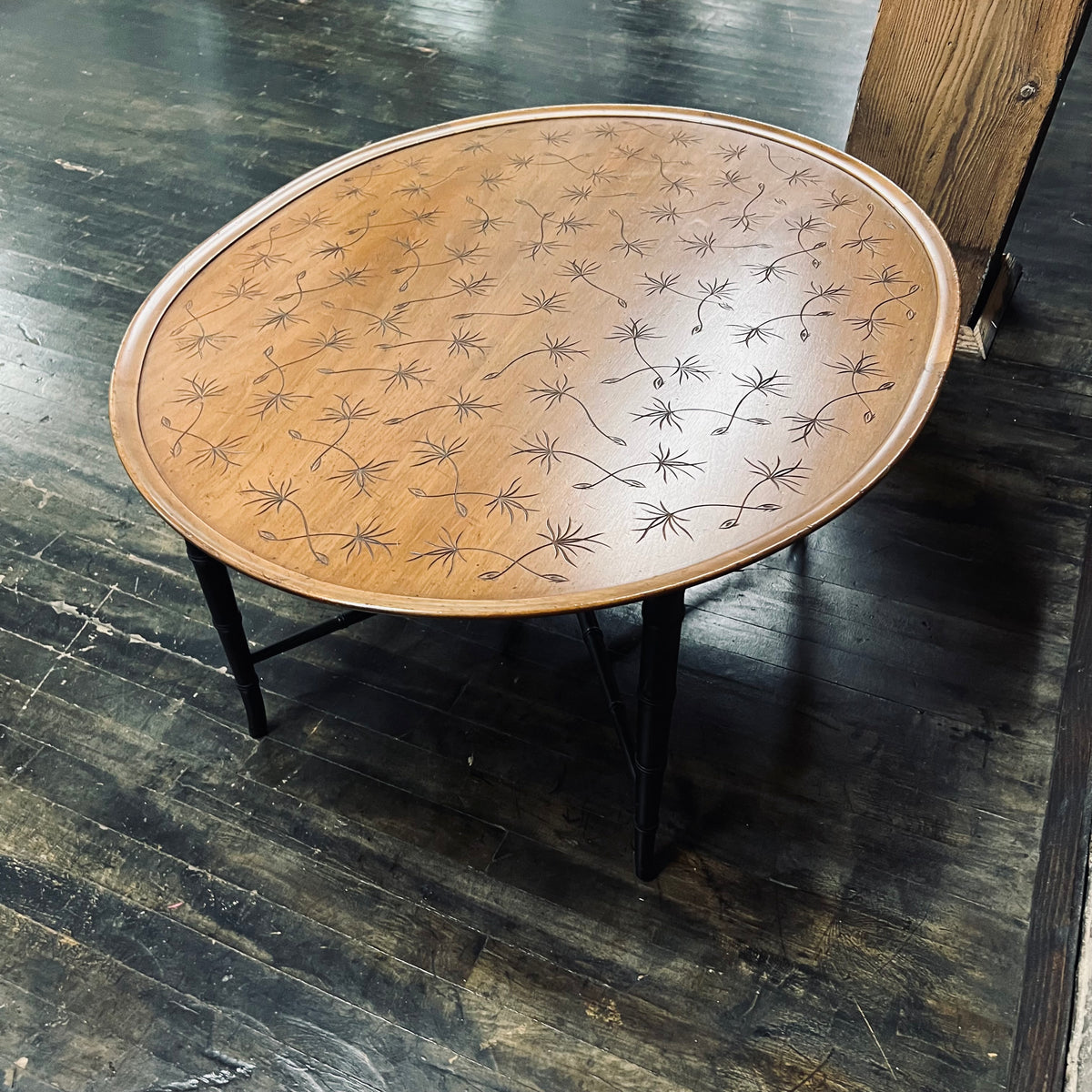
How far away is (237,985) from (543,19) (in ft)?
10.9

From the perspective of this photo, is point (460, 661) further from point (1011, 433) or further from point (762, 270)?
point (1011, 433)

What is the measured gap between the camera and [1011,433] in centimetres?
203

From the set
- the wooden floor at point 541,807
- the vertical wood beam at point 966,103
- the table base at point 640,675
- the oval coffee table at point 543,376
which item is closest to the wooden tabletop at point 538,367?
the oval coffee table at point 543,376

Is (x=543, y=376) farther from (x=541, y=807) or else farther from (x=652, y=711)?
(x=541, y=807)

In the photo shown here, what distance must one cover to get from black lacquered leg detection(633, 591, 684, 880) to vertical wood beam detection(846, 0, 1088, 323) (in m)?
1.30

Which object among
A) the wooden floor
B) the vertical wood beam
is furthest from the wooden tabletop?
the wooden floor

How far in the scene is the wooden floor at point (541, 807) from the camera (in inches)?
51.4

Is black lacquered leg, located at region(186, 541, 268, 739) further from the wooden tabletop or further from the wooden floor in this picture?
the wooden tabletop

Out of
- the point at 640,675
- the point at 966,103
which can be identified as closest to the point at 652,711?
the point at 640,675

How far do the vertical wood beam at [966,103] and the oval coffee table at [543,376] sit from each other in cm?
42

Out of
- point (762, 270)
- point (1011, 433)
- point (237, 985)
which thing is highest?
point (762, 270)

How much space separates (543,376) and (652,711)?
451 millimetres

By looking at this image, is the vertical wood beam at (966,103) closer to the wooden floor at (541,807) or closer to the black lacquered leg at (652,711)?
the wooden floor at (541,807)

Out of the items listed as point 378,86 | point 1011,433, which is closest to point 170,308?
point 1011,433
